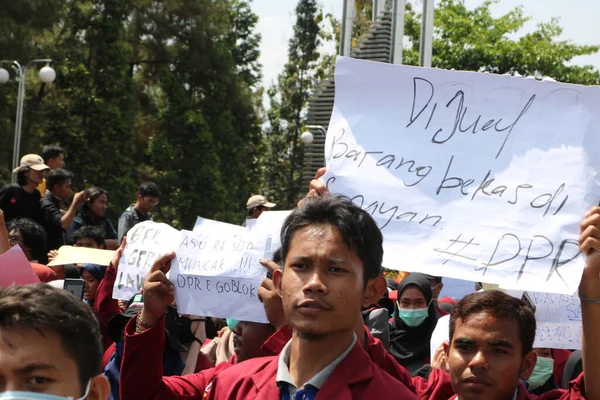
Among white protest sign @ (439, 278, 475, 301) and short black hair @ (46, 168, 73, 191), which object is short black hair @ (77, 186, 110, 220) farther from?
white protest sign @ (439, 278, 475, 301)

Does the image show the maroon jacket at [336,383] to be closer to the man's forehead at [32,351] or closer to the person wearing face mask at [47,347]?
the person wearing face mask at [47,347]

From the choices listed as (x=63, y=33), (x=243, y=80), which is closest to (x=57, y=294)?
(x=63, y=33)

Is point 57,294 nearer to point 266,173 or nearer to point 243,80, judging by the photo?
point 243,80

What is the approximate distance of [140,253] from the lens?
17.7ft

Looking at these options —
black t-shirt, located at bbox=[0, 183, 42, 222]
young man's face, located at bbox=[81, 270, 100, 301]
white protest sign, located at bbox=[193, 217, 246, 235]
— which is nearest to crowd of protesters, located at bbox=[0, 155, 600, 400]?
white protest sign, located at bbox=[193, 217, 246, 235]

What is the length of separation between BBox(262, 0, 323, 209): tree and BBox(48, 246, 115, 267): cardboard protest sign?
41.6m

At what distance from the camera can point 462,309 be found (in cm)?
409

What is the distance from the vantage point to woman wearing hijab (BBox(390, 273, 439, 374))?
6527 mm

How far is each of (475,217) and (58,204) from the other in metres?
6.99

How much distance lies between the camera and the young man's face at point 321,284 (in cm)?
313

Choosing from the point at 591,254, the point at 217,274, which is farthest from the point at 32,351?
the point at 217,274

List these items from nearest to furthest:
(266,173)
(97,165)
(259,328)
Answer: (259,328) → (97,165) → (266,173)

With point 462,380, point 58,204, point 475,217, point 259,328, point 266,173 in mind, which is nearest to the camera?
point 462,380

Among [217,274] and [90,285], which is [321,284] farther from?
[90,285]
